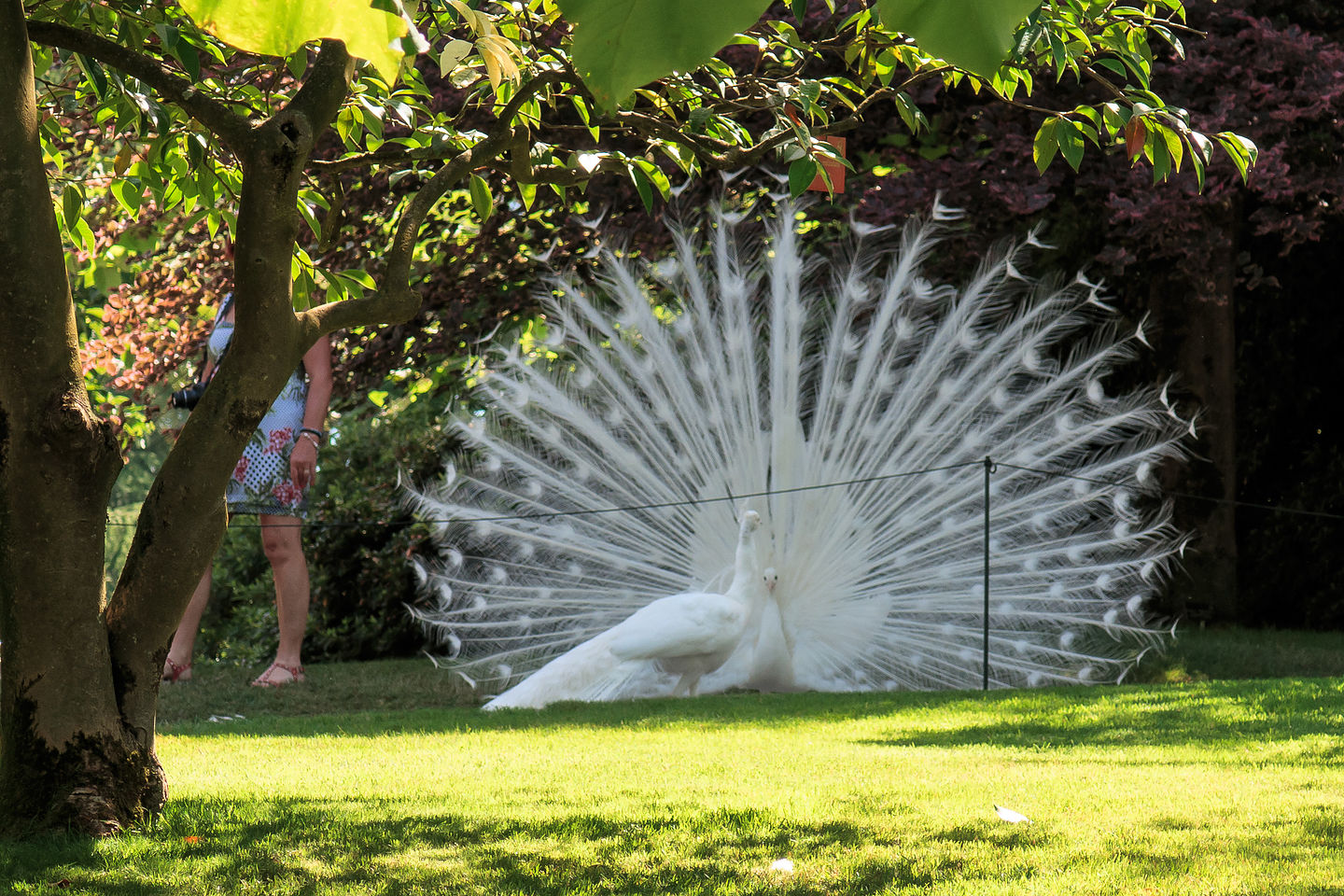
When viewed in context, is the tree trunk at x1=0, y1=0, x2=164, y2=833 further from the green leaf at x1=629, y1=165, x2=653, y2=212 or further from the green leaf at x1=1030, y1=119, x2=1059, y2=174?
the green leaf at x1=1030, y1=119, x2=1059, y2=174

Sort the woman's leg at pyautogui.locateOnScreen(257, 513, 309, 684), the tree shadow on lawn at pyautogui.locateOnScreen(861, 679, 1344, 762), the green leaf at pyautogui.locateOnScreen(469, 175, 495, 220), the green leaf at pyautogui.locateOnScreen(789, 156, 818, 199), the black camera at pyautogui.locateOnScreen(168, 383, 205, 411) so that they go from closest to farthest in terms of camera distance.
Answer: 1. the green leaf at pyautogui.locateOnScreen(789, 156, 818, 199)
2. the green leaf at pyautogui.locateOnScreen(469, 175, 495, 220)
3. the tree shadow on lawn at pyautogui.locateOnScreen(861, 679, 1344, 762)
4. the black camera at pyautogui.locateOnScreen(168, 383, 205, 411)
5. the woman's leg at pyautogui.locateOnScreen(257, 513, 309, 684)

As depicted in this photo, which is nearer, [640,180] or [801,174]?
[801,174]

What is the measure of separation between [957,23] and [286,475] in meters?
5.70

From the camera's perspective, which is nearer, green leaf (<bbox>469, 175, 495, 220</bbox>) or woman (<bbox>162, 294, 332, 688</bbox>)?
green leaf (<bbox>469, 175, 495, 220</bbox>)

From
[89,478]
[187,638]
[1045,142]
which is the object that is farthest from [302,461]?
[1045,142]

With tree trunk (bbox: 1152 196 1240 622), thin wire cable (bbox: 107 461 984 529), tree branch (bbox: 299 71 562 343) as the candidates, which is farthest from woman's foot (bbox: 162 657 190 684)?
tree trunk (bbox: 1152 196 1240 622)

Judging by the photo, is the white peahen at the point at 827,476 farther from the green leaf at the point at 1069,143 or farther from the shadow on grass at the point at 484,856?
the green leaf at the point at 1069,143

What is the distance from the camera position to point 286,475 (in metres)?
5.98

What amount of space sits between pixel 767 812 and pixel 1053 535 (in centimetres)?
433

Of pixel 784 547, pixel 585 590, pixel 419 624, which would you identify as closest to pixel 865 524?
pixel 784 547

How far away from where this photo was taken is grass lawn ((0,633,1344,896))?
268cm

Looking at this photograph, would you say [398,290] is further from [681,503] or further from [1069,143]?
[681,503]

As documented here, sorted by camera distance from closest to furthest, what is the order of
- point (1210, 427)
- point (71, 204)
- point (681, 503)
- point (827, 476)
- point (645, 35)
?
point (645, 35) → point (71, 204) → point (681, 503) → point (827, 476) → point (1210, 427)

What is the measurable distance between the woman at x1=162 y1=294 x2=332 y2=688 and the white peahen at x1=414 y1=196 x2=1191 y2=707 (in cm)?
118
